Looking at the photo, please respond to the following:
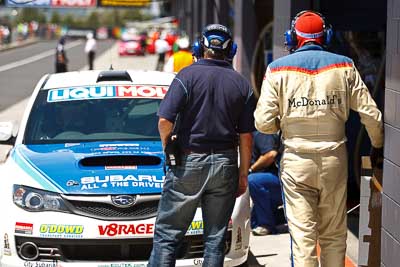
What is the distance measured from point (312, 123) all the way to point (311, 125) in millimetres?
13

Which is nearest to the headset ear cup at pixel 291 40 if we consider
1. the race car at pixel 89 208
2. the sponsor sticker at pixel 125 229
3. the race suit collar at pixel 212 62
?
the race suit collar at pixel 212 62

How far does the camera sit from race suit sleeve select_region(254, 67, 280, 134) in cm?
464

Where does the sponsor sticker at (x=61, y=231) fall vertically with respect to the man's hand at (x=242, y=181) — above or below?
below

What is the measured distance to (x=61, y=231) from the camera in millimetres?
5238

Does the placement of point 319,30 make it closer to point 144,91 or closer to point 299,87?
point 299,87

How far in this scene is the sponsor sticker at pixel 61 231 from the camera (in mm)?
5234

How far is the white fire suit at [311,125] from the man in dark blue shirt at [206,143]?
0.90ft

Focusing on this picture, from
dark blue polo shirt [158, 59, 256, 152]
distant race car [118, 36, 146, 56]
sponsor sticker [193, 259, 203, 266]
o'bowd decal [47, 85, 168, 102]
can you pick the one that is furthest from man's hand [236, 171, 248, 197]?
distant race car [118, 36, 146, 56]

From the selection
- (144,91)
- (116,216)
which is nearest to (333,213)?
(116,216)

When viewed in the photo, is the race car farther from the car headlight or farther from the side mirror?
the side mirror

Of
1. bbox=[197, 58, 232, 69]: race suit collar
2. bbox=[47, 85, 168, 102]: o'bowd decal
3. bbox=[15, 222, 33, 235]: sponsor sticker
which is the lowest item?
bbox=[15, 222, 33, 235]: sponsor sticker

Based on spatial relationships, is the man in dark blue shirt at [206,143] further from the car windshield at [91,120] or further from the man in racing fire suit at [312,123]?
the car windshield at [91,120]

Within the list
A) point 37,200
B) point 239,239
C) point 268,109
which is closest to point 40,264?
point 37,200

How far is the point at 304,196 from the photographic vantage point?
466 cm
